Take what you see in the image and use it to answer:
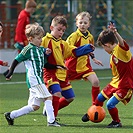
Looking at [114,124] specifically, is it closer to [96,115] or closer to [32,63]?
[96,115]

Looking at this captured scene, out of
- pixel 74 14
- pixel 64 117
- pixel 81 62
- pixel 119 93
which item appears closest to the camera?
pixel 119 93

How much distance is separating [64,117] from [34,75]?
4.68 ft

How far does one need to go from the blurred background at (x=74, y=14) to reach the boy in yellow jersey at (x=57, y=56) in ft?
32.3

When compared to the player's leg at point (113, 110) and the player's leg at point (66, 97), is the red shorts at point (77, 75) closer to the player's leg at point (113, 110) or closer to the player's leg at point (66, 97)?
the player's leg at point (66, 97)

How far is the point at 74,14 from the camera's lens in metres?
22.5

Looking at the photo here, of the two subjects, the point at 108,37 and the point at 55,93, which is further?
the point at 55,93

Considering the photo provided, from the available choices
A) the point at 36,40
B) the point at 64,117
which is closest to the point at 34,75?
the point at 36,40

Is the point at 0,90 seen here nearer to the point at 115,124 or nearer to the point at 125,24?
the point at 115,124

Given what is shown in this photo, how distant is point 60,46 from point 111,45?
38.0 inches

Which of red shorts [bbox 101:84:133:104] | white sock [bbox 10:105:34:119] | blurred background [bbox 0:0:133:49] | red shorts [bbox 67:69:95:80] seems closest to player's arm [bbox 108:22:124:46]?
red shorts [bbox 101:84:133:104]

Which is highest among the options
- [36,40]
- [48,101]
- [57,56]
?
[36,40]

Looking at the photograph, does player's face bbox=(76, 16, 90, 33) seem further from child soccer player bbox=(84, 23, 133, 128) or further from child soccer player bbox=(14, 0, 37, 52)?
child soccer player bbox=(14, 0, 37, 52)

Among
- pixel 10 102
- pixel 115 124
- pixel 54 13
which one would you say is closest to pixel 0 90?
pixel 10 102

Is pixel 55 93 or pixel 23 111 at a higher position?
pixel 55 93
